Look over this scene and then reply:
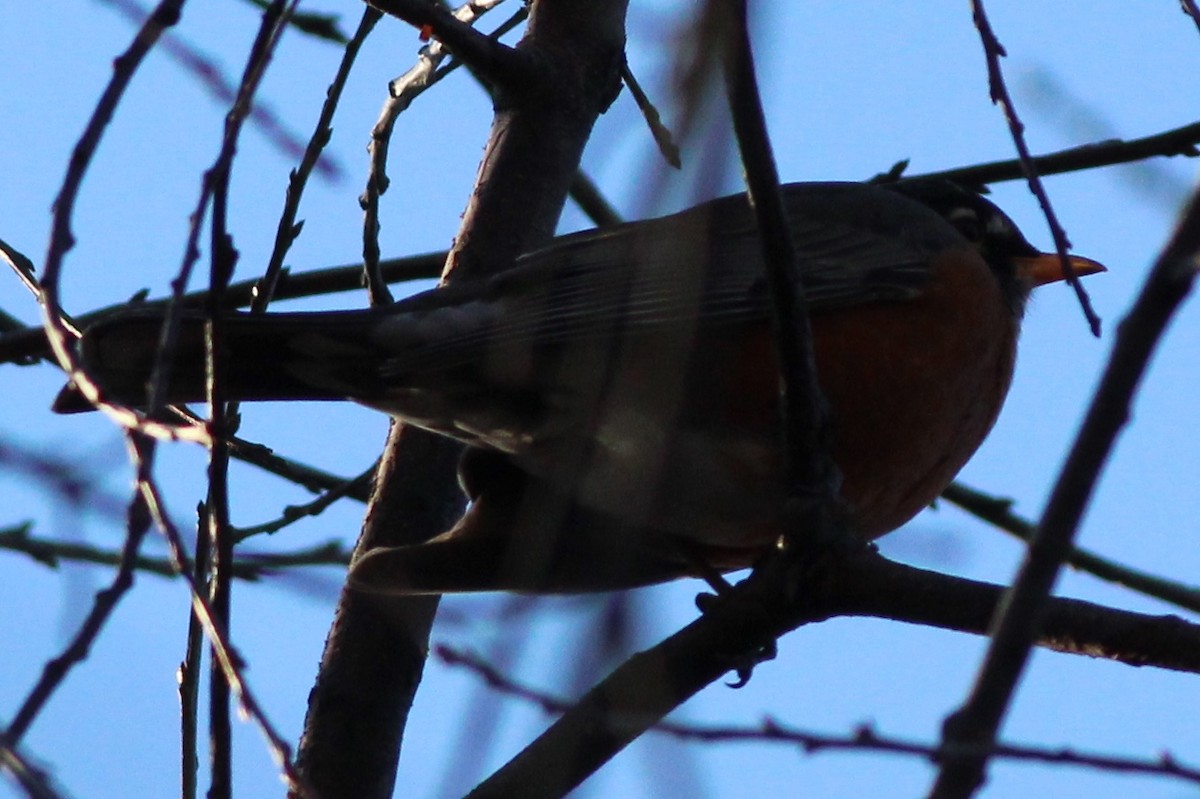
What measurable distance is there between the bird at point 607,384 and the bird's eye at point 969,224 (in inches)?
34.6

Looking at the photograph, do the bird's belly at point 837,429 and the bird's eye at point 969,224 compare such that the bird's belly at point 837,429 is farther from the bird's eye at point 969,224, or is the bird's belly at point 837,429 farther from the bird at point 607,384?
the bird's eye at point 969,224

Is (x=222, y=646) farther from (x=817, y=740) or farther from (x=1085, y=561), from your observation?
(x=1085, y=561)

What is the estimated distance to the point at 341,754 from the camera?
3.16 m

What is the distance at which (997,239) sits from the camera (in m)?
4.85

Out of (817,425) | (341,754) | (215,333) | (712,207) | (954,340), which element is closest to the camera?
(712,207)

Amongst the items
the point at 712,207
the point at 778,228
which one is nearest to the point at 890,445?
the point at 778,228

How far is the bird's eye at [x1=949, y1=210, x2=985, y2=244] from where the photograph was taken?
15.9ft

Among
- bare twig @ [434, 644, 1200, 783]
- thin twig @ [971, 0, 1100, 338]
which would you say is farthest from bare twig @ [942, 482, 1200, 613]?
bare twig @ [434, 644, 1200, 783]

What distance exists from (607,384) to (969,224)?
2.39 metres

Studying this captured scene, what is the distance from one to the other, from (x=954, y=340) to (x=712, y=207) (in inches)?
105

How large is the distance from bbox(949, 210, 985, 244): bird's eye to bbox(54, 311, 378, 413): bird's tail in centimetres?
225

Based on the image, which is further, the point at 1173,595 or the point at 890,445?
the point at 1173,595

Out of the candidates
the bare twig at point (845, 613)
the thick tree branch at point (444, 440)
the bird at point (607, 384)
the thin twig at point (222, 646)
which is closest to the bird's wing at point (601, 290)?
the bird at point (607, 384)

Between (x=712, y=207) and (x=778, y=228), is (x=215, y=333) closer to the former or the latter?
(x=778, y=228)
